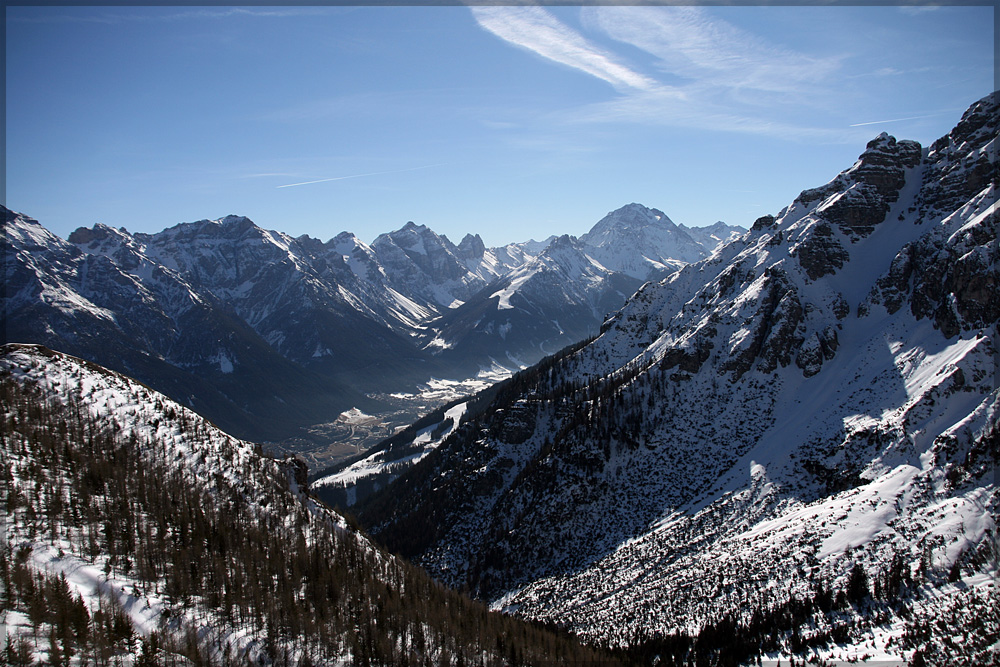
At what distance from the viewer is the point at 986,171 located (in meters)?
140

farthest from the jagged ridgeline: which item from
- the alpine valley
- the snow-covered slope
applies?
the snow-covered slope

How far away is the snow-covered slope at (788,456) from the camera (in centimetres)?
7381

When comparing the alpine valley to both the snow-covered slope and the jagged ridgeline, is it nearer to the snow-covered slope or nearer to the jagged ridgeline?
the jagged ridgeline

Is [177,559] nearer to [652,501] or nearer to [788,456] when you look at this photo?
[652,501]

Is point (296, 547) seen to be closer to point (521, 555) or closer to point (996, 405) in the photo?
point (521, 555)

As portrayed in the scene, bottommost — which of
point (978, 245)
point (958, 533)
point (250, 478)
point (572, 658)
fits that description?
point (572, 658)

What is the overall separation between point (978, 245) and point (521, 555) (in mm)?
122340

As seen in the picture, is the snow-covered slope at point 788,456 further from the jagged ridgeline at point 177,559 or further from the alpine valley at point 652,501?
the jagged ridgeline at point 177,559

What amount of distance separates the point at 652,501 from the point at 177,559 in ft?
316

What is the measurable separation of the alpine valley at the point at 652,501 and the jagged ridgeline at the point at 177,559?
35 centimetres

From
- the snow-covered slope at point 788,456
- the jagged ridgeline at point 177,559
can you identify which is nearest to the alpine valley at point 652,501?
the jagged ridgeline at point 177,559

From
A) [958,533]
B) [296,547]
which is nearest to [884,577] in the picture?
[958,533]

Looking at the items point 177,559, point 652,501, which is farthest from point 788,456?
point 177,559

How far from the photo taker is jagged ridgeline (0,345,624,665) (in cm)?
4303
